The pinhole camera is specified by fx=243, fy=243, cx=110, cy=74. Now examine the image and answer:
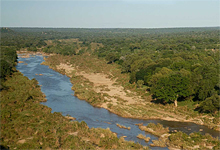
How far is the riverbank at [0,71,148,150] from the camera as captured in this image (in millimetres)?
26359

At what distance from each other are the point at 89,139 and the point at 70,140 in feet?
8.21

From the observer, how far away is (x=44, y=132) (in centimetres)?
2883

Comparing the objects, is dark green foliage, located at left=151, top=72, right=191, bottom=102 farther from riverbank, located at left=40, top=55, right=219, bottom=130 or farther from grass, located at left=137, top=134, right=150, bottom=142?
grass, located at left=137, top=134, right=150, bottom=142

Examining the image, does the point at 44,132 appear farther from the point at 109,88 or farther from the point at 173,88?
the point at 109,88

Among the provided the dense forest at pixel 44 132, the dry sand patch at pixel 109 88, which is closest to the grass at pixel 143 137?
the dense forest at pixel 44 132

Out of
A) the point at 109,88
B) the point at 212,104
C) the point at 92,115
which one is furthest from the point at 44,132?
the point at 109,88

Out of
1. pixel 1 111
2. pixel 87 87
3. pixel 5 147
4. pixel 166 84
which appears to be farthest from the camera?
pixel 87 87

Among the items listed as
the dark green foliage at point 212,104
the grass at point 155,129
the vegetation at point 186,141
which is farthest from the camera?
the dark green foliage at point 212,104

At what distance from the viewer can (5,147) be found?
25203mm

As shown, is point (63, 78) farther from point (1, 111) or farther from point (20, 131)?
point (20, 131)

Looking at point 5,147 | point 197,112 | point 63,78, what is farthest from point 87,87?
point 5,147

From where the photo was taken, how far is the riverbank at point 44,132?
→ 26359 mm

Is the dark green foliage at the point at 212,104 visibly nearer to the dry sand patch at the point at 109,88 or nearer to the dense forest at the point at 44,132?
the dry sand patch at the point at 109,88

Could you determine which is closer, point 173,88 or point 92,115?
point 92,115
